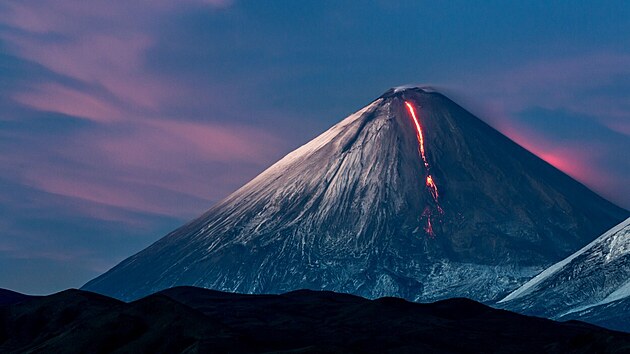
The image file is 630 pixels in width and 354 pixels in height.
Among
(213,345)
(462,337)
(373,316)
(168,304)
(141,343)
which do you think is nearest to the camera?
(213,345)

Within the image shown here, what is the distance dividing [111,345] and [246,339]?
63.8ft

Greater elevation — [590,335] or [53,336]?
[53,336]

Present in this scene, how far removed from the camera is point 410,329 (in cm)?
18262

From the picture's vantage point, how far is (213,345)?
142 metres

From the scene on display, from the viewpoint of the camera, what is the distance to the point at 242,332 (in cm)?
17238

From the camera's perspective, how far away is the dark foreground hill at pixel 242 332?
150m

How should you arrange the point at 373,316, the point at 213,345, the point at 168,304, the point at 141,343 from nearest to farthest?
the point at 213,345 → the point at 141,343 → the point at 168,304 → the point at 373,316

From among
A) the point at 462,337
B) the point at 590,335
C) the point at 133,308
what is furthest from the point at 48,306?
the point at 590,335

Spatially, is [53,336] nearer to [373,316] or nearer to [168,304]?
[168,304]

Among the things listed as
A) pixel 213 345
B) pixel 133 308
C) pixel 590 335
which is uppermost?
pixel 133 308

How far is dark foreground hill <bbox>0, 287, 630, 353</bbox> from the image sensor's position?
494 ft

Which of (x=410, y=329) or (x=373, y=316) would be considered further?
(x=373, y=316)

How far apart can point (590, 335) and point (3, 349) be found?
9067 cm

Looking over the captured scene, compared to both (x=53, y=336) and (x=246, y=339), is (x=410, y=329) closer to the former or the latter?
(x=246, y=339)
